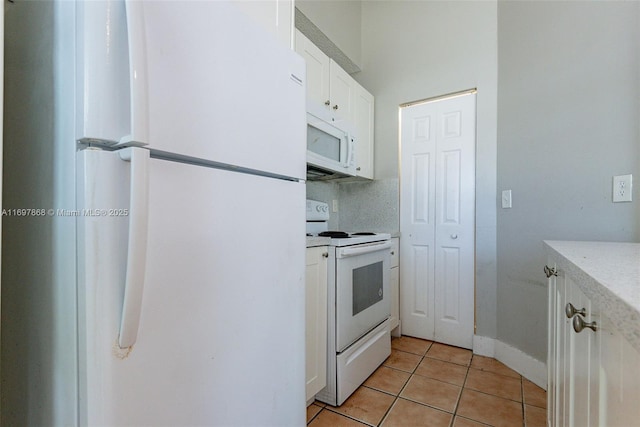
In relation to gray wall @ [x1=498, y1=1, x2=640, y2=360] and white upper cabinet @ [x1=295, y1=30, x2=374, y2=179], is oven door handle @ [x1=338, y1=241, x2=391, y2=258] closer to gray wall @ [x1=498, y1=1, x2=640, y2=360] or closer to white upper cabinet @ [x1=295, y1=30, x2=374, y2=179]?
white upper cabinet @ [x1=295, y1=30, x2=374, y2=179]

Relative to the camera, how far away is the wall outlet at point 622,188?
4.93 feet

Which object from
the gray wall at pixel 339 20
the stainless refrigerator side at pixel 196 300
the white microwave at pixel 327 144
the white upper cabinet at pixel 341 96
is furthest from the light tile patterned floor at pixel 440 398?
the gray wall at pixel 339 20

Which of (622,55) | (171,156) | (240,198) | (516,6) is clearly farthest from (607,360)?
(516,6)

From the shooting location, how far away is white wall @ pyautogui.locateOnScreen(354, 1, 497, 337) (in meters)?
2.25

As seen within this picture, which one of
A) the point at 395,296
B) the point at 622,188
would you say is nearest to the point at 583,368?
the point at 622,188

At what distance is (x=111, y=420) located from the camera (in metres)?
0.58

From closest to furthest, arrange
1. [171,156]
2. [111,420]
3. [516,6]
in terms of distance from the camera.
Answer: [111,420] → [171,156] → [516,6]

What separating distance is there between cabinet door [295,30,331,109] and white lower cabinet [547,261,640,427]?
5.53ft

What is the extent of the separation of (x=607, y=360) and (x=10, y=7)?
144cm

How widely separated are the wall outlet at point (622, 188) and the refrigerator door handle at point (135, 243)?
2090mm

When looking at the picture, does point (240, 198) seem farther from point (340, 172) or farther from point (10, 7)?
point (340, 172)

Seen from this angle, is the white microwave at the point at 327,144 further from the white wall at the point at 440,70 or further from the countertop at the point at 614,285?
the countertop at the point at 614,285

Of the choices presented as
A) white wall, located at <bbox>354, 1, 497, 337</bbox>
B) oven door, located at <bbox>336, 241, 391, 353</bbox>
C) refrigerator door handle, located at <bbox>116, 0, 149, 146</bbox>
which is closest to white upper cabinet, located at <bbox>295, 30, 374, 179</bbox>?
white wall, located at <bbox>354, 1, 497, 337</bbox>

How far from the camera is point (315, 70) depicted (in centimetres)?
204
